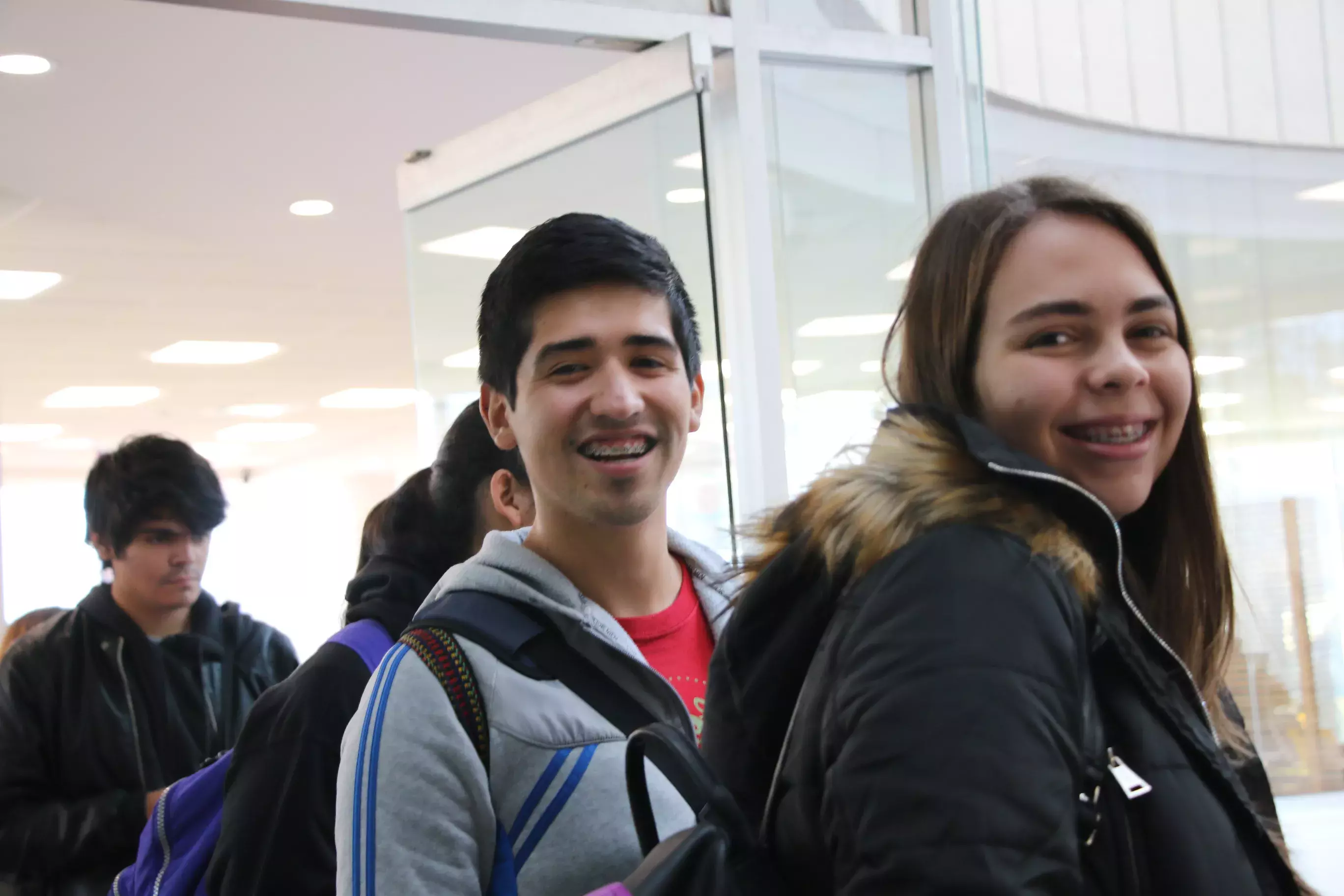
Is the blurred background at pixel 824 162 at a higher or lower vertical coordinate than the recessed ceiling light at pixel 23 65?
lower

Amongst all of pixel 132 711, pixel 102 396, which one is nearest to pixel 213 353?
pixel 102 396

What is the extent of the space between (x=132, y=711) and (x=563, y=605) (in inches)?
78.6

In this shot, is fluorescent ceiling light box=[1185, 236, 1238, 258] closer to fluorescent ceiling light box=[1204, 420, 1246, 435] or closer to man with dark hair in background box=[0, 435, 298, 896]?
fluorescent ceiling light box=[1204, 420, 1246, 435]

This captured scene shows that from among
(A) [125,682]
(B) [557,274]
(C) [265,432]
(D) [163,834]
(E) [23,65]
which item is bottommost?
(D) [163,834]

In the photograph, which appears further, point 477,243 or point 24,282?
point 24,282

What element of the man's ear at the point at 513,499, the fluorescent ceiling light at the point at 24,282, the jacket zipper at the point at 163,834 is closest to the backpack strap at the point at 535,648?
the man's ear at the point at 513,499

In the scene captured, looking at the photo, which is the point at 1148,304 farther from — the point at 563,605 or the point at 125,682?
the point at 125,682

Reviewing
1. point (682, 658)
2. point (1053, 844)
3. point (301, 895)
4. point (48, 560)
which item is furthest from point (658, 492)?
point (48, 560)

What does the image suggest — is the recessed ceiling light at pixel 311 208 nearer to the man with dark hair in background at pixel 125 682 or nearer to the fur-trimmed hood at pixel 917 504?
the man with dark hair in background at pixel 125 682

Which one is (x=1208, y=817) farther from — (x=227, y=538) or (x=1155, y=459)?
(x=227, y=538)

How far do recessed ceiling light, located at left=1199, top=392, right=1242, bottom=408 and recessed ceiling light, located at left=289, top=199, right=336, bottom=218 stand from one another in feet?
14.8

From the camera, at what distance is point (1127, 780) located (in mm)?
917

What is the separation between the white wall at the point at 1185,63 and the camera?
2.52 m

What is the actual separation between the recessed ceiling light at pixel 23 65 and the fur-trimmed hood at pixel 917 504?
3.99 metres
